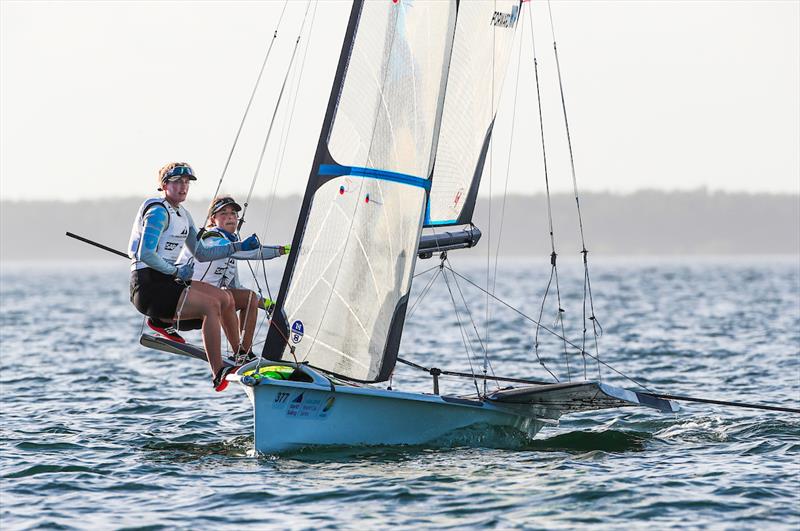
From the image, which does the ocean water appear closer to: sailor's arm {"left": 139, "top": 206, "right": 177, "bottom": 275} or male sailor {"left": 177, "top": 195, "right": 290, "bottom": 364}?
male sailor {"left": 177, "top": 195, "right": 290, "bottom": 364}

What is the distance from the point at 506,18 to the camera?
12.8 m

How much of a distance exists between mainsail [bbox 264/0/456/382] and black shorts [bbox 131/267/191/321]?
1.02 metres

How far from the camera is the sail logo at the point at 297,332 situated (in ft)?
38.3

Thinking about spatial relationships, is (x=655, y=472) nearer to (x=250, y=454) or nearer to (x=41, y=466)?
(x=250, y=454)

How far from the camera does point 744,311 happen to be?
38.1 meters

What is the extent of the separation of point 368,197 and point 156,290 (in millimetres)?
2147

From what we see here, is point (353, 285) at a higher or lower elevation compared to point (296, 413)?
higher

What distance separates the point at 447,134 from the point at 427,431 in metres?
3.16

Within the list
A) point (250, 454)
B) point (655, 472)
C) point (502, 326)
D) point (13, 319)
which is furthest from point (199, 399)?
point (13, 319)

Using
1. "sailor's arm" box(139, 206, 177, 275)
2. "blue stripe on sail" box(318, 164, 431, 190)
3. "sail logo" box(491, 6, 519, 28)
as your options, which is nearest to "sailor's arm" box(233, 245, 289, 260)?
"sailor's arm" box(139, 206, 177, 275)

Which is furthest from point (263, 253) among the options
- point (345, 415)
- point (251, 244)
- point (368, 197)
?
point (345, 415)

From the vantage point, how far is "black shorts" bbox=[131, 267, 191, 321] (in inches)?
435

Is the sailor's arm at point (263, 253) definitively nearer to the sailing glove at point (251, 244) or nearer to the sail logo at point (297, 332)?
the sailing glove at point (251, 244)

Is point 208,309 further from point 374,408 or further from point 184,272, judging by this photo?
point 374,408
